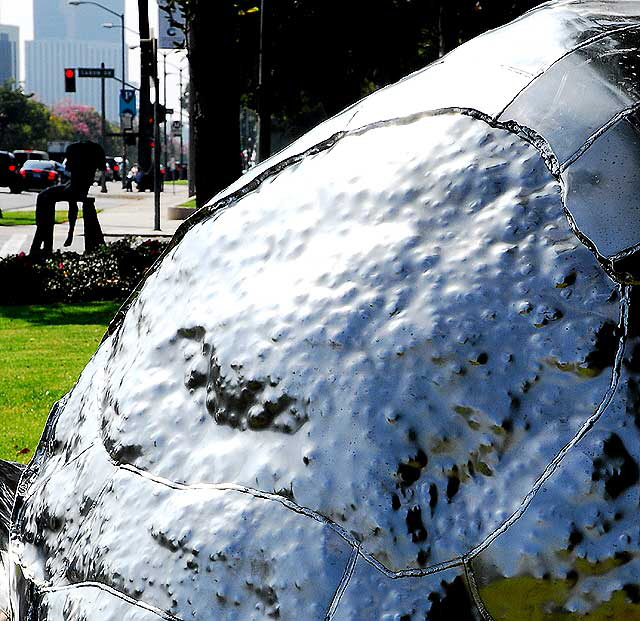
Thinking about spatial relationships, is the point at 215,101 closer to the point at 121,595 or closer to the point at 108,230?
the point at 121,595

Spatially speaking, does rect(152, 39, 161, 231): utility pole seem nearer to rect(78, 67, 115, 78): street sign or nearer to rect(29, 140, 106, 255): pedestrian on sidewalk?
rect(29, 140, 106, 255): pedestrian on sidewalk

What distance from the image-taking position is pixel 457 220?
3.88 feet

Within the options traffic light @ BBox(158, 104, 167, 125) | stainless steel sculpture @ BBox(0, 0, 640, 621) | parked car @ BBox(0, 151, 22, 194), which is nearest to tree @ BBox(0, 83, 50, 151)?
parked car @ BBox(0, 151, 22, 194)

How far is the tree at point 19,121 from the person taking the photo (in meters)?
84.8

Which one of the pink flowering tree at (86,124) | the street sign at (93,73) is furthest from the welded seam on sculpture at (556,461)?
the pink flowering tree at (86,124)

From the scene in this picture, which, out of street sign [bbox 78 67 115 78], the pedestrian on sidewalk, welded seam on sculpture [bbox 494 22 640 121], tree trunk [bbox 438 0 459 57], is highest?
tree trunk [bbox 438 0 459 57]

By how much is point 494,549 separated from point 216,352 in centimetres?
42

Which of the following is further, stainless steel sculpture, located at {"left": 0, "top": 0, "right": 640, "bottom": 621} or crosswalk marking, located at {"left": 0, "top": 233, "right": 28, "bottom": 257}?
crosswalk marking, located at {"left": 0, "top": 233, "right": 28, "bottom": 257}

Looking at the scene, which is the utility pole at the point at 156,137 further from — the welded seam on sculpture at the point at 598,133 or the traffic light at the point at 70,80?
the traffic light at the point at 70,80

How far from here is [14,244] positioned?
1955cm

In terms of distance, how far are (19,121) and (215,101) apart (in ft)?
275

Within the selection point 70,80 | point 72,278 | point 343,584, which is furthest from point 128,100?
point 343,584

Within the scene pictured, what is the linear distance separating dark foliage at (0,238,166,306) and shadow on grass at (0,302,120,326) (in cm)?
26

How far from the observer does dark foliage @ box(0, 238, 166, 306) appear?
11.9 m
